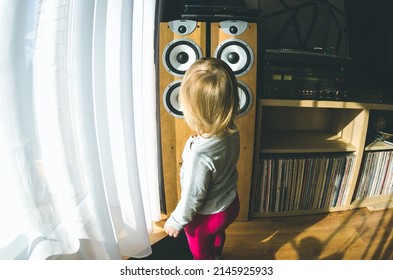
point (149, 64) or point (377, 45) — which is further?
point (377, 45)

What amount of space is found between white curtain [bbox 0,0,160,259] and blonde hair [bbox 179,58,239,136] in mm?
281

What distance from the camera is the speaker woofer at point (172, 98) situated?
0.98 m

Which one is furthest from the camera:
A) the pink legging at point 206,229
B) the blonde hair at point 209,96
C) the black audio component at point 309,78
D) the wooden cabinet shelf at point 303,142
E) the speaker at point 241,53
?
the wooden cabinet shelf at point 303,142

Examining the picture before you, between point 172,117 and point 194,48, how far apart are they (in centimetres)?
31

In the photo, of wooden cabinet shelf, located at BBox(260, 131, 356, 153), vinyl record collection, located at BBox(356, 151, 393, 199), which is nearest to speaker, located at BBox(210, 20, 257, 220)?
wooden cabinet shelf, located at BBox(260, 131, 356, 153)

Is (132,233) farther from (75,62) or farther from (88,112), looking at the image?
(75,62)

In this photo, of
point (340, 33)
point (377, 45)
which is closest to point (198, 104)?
point (377, 45)

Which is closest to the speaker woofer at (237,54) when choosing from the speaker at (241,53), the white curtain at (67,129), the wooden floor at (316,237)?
the speaker at (241,53)

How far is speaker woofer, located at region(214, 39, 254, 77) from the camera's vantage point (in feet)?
3.11

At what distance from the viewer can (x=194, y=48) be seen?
37.3 inches

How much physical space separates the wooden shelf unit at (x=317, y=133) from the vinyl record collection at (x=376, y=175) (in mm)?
36

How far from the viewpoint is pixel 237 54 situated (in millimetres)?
963

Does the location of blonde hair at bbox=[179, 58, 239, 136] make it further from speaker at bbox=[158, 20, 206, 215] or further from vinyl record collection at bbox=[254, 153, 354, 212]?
vinyl record collection at bbox=[254, 153, 354, 212]

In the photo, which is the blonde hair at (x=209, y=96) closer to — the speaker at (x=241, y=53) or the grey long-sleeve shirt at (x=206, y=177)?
the grey long-sleeve shirt at (x=206, y=177)
